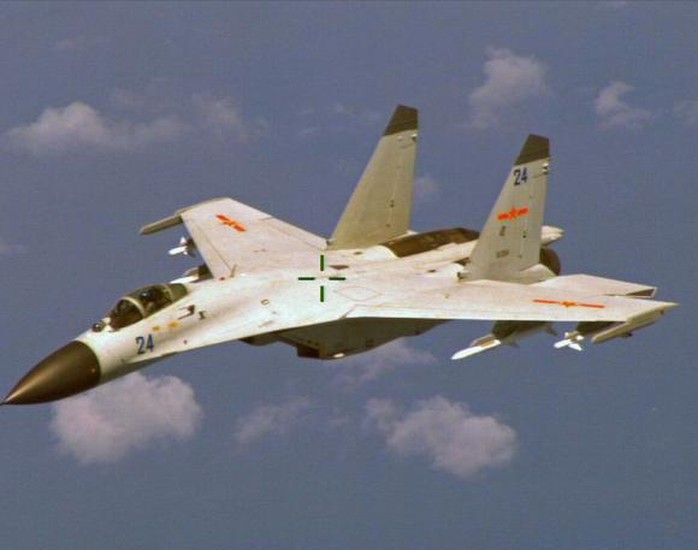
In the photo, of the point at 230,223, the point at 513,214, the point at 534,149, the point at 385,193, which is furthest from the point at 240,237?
the point at 534,149

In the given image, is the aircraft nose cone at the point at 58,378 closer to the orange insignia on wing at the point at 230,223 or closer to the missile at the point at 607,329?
the orange insignia on wing at the point at 230,223

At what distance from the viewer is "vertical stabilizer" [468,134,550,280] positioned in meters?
31.6

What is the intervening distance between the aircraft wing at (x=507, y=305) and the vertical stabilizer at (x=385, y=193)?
3864 mm

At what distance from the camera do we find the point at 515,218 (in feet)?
105

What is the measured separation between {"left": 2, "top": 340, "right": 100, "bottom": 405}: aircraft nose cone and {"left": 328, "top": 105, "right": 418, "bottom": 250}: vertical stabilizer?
8.11 metres

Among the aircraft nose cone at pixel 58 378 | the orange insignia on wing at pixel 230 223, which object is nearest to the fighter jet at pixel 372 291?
the aircraft nose cone at pixel 58 378

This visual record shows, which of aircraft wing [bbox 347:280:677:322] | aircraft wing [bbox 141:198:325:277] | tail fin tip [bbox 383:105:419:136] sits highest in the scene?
tail fin tip [bbox 383:105:419:136]

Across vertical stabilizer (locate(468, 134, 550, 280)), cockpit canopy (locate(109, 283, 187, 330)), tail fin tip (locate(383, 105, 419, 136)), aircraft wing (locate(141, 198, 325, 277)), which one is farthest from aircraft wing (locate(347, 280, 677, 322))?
tail fin tip (locate(383, 105, 419, 136))

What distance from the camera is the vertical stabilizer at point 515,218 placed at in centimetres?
3158

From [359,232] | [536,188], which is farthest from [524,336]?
[359,232]

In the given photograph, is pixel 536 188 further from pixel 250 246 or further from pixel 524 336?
pixel 250 246

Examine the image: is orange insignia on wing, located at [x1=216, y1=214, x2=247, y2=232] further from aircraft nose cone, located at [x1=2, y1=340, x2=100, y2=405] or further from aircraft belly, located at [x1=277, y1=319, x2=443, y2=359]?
aircraft nose cone, located at [x1=2, y1=340, x2=100, y2=405]

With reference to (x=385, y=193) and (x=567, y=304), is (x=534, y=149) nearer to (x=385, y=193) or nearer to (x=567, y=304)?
(x=567, y=304)

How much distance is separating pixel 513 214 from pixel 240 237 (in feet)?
24.9
